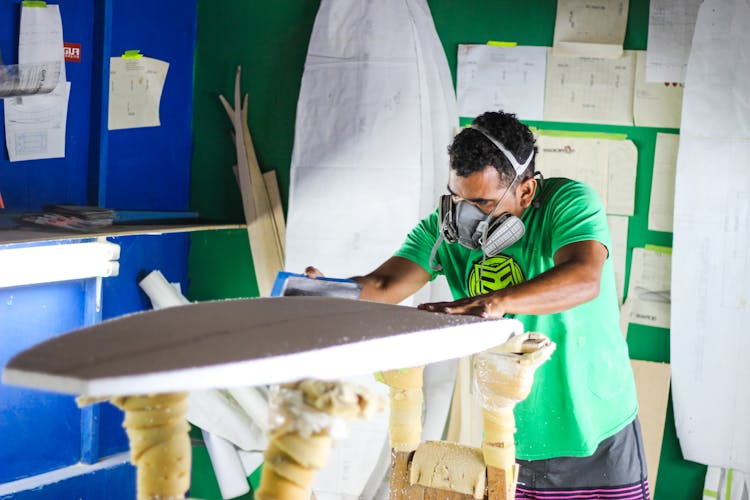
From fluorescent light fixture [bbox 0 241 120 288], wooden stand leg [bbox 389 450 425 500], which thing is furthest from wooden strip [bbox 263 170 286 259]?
wooden stand leg [bbox 389 450 425 500]

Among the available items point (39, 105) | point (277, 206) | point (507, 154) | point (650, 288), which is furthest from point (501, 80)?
point (39, 105)

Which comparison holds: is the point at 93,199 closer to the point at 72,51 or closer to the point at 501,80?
the point at 72,51

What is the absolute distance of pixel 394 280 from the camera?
250 centimetres

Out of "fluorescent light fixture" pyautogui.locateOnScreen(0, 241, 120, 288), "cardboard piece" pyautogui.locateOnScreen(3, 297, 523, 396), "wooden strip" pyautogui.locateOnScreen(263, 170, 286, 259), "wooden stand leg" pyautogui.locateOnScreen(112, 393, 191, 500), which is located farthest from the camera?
"wooden strip" pyautogui.locateOnScreen(263, 170, 286, 259)

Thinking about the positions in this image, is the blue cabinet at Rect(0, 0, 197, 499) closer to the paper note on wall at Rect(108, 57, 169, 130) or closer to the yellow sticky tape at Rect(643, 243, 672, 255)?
the paper note on wall at Rect(108, 57, 169, 130)

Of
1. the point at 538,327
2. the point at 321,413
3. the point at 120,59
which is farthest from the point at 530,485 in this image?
the point at 120,59

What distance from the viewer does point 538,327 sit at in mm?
2285

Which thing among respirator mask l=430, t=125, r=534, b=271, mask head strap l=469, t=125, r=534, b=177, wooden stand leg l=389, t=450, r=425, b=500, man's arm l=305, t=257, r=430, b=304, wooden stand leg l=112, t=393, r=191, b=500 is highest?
mask head strap l=469, t=125, r=534, b=177

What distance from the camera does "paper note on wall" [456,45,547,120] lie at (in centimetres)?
341

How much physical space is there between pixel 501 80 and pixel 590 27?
0.38 metres

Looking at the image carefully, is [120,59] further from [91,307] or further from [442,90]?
[442,90]

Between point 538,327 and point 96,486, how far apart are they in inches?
83.3

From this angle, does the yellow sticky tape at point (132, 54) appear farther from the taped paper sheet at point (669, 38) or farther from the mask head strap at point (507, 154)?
the taped paper sheet at point (669, 38)

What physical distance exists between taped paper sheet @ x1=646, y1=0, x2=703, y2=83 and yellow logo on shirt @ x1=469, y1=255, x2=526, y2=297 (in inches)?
51.8
